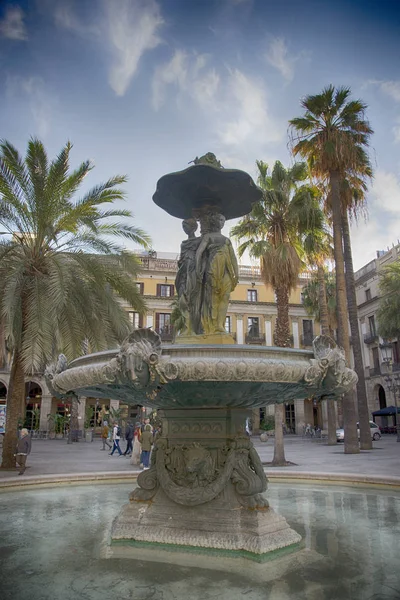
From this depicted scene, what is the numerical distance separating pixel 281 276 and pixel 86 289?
321 inches

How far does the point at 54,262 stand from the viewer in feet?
38.2

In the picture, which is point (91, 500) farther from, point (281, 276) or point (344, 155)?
point (344, 155)

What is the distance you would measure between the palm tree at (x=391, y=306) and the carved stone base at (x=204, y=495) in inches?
1015

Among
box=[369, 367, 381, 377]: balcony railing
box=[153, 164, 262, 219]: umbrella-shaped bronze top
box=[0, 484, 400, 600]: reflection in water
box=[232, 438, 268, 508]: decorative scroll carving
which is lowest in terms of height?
box=[0, 484, 400, 600]: reflection in water

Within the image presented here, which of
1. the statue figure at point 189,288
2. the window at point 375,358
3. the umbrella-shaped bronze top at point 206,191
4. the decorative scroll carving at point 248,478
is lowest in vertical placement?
the decorative scroll carving at point 248,478

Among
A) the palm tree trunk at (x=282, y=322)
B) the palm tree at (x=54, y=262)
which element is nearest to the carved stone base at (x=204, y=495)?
the palm tree at (x=54, y=262)

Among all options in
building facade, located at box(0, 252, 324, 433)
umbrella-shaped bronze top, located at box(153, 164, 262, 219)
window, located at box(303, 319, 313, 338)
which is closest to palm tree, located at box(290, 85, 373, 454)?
umbrella-shaped bronze top, located at box(153, 164, 262, 219)

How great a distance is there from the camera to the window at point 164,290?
1771 inches

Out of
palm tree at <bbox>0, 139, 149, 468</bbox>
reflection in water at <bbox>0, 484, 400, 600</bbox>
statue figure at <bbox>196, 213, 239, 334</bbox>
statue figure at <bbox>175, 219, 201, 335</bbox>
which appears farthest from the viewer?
palm tree at <bbox>0, 139, 149, 468</bbox>

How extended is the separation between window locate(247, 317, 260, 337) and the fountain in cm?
4132

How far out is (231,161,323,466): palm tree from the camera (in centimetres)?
1800

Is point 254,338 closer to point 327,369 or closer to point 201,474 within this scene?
A: point 201,474

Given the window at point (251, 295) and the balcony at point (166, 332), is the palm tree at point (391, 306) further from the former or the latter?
the balcony at point (166, 332)

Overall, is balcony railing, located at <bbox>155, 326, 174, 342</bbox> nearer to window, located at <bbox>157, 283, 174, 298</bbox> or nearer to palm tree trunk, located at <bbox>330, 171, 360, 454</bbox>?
window, located at <bbox>157, 283, 174, 298</bbox>
